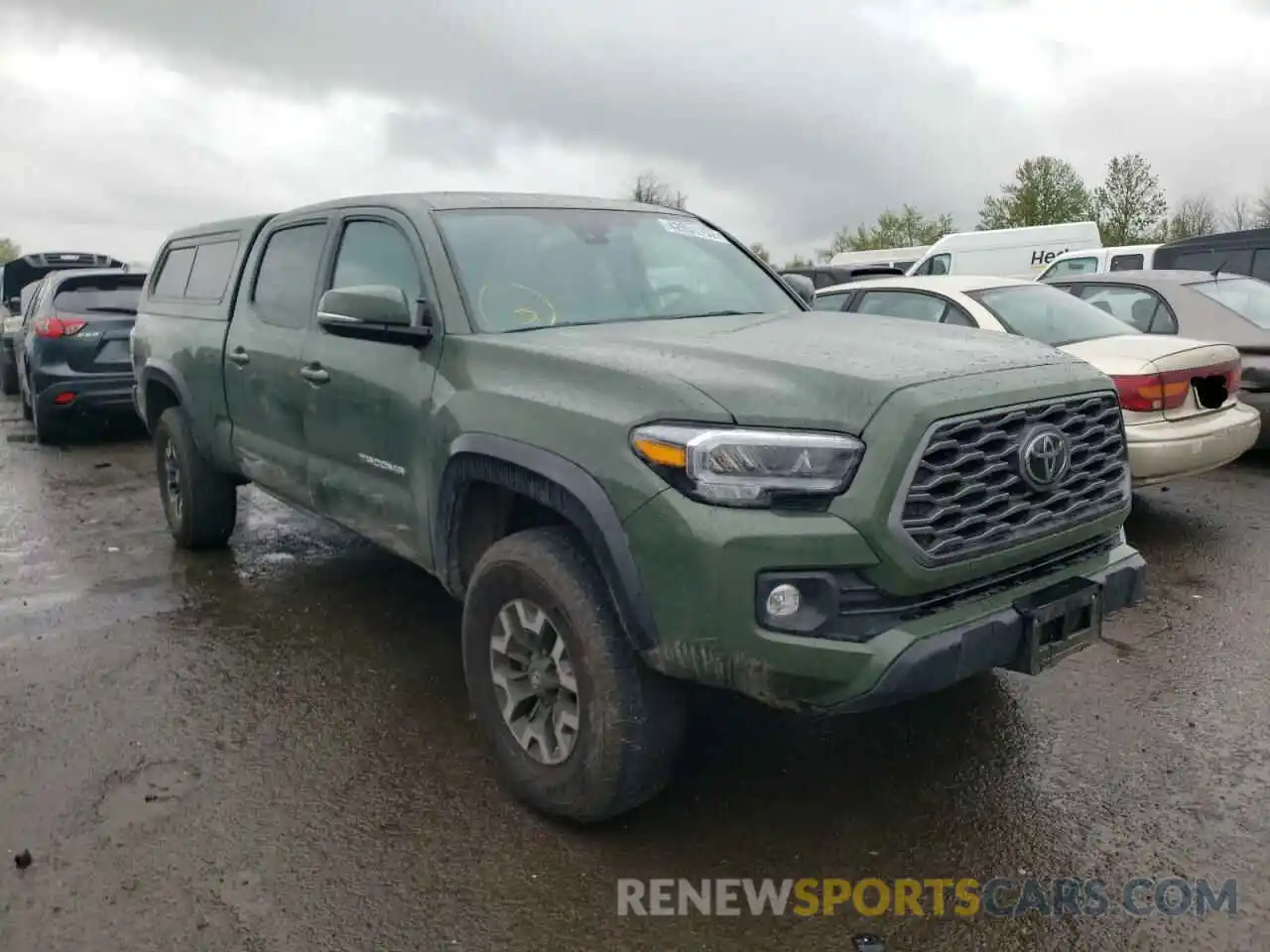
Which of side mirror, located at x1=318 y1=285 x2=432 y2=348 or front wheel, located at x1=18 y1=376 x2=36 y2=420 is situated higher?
side mirror, located at x1=318 y1=285 x2=432 y2=348

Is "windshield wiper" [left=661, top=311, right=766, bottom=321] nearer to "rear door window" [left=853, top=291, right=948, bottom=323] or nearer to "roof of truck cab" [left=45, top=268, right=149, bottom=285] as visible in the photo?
"rear door window" [left=853, top=291, right=948, bottom=323]

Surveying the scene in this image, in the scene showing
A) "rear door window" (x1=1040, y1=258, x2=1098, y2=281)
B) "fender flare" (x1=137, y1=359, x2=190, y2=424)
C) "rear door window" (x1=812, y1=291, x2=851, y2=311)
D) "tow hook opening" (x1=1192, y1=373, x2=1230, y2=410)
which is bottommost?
"tow hook opening" (x1=1192, y1=373, x2=1230, y2=410)

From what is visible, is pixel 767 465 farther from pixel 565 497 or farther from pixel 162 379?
pixel 162 379

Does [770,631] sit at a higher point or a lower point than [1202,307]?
lower

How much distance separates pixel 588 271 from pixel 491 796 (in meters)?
1.94

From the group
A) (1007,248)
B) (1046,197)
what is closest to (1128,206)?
(1046,197)

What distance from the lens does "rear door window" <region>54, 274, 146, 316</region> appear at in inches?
394

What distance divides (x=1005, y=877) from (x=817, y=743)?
34.5 inches

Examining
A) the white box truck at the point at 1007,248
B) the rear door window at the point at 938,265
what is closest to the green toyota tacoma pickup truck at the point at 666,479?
the rear door window at the point at 938,265

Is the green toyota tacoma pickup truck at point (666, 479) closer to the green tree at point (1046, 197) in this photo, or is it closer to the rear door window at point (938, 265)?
the rear door window at point (938, 265)

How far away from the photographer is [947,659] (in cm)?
254

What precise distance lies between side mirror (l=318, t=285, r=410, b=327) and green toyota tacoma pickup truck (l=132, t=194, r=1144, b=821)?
1 cm

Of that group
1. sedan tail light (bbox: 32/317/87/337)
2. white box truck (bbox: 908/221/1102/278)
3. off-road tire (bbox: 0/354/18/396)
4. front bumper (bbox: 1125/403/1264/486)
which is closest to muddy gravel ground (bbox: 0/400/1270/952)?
front bumper (bbox: 1125/403/1264/486)

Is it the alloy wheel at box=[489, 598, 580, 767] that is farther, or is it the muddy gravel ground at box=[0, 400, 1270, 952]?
the alloy wheel at box=[489, 598, 580, 767]
